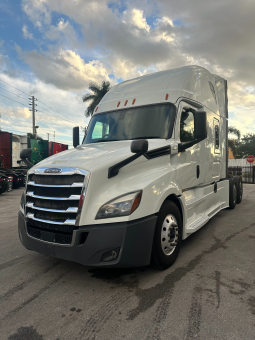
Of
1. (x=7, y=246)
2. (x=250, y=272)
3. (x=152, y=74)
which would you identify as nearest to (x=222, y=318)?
(x=250, y=272)

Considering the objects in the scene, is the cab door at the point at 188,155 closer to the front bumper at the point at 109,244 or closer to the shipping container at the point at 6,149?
the front bumper at the point at 109,244

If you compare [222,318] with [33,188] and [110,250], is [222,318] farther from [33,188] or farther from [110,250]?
[33,188]

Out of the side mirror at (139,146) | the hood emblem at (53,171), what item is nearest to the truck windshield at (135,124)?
the side mirror at (139,146)

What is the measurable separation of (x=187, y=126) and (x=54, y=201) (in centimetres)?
266

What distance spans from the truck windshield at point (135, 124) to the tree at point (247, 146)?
168 ft

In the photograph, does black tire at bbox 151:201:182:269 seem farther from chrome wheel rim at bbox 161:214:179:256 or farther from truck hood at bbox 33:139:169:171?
truck hood at bbox 33:139:169:171

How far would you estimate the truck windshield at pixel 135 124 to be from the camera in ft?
13.6

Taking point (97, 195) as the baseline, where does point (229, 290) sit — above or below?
below

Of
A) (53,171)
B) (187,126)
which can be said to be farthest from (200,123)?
(53,171)

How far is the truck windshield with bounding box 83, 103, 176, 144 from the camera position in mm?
4152

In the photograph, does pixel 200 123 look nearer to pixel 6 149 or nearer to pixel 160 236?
pixel 160 236

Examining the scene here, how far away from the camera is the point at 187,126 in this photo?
4.48m

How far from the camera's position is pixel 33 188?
348 centimetres

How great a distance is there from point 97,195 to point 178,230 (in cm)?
153
